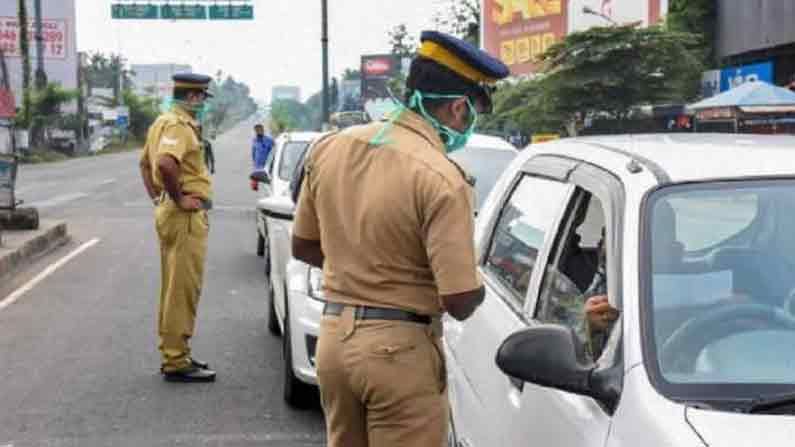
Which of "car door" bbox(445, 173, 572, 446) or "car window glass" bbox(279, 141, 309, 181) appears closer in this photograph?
"car door" bbox(445, 173, 572, 446)

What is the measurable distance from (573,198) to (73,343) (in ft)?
18.0

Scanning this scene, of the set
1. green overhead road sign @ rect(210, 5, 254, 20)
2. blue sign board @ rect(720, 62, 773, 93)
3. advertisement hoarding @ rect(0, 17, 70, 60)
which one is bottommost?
blue sign board @ rect(720, 62, 773, 93)

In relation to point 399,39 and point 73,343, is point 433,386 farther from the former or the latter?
point 399,39

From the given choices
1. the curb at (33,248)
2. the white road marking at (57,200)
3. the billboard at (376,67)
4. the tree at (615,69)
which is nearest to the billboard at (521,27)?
the tree at (615,69)

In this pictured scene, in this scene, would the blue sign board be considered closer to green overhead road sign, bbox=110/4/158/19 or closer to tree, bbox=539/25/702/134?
tree, bbox=539/25/702/134

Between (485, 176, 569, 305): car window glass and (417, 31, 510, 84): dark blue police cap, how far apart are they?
0.63 metres

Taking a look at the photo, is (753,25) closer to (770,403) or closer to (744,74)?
(744,74)

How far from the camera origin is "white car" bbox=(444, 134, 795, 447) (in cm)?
254

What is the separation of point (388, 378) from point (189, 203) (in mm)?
3871

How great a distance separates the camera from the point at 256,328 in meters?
8.73

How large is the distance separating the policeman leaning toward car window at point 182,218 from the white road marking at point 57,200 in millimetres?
15770

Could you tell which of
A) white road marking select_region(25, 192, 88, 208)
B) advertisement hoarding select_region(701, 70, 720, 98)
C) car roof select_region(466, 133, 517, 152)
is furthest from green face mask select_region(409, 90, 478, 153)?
advertisement hoarding select_region(701, 70, 720, 98)

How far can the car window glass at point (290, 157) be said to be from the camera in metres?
12.0

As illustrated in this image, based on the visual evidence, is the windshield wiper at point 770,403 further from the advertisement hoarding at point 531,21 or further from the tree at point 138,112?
the tree at point 138,112
